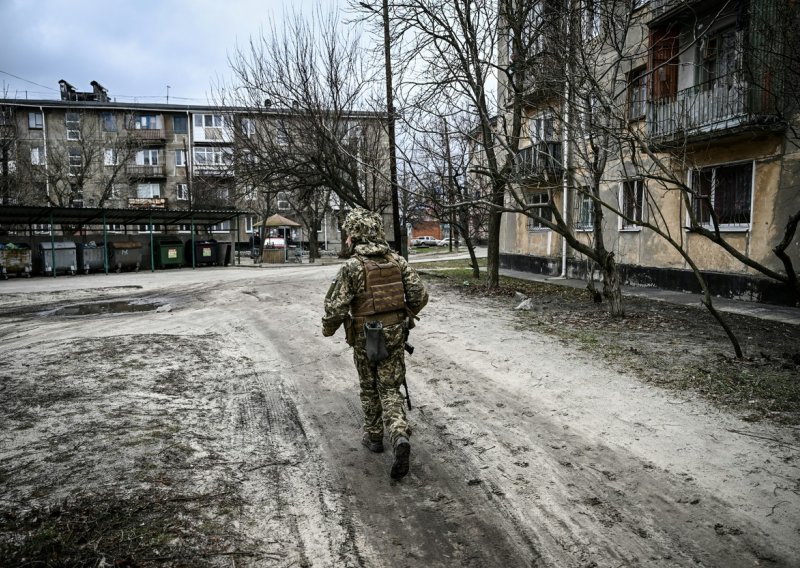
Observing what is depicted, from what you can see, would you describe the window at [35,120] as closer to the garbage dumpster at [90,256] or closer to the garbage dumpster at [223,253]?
the garbage dumpster at [223,253]

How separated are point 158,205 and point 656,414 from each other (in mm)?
43863

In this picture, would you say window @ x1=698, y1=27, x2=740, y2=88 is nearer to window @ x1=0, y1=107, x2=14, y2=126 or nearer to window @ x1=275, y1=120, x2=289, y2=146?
window @ x1=275, y1=120, x2=289, y2=146

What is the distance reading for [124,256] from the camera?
76.5 feet

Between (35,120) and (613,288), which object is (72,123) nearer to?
(35,120)

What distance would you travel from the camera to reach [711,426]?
4.63 metres

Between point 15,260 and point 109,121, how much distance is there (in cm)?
3102

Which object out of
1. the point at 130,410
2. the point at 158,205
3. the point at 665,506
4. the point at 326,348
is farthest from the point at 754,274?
the point at 158,205

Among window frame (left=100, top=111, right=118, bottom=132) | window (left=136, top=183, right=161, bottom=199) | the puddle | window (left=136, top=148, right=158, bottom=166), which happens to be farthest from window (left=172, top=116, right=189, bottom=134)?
the puddle

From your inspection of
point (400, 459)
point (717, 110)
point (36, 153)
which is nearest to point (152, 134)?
point (36, 153)

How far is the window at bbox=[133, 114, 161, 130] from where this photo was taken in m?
46.8

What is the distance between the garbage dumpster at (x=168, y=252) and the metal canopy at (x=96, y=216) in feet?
3.62

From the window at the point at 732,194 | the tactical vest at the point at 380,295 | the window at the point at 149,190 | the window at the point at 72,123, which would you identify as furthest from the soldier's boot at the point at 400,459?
the window at the point at 149,190

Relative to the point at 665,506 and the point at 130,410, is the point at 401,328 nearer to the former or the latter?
the point at 665,506

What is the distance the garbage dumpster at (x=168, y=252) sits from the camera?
967 inches
